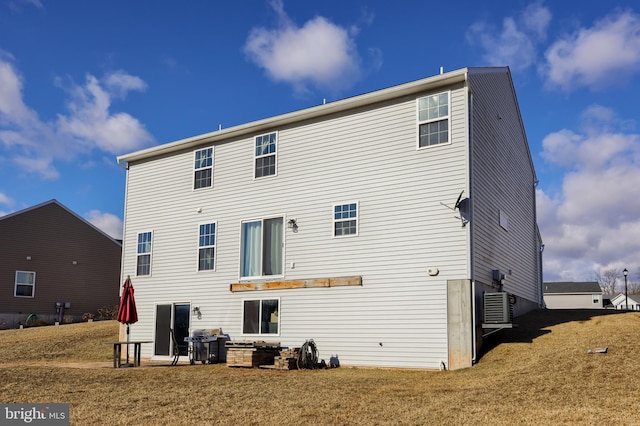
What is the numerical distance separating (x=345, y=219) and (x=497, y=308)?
4.49 meters

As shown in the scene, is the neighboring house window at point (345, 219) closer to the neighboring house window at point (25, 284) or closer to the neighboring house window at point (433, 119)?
the neighboring house window at point (433, 119)

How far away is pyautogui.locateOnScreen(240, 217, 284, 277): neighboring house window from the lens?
16891mm

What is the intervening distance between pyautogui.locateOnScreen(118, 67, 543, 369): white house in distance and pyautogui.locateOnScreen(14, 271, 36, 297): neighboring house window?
513 inches

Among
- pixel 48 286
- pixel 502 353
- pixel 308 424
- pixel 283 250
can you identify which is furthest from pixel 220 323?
pixel 48 286

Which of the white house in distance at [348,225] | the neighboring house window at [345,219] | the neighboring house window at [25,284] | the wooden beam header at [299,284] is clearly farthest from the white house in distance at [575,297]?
the neighboring house window at [345,219]

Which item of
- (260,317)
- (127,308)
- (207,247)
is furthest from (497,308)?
(127,308)

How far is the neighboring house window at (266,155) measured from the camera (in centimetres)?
1739

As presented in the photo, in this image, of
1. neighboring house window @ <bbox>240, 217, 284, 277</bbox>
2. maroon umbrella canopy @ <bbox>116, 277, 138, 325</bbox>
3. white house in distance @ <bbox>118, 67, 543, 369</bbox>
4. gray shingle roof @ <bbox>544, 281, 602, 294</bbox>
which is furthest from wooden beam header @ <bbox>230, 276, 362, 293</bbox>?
gray shingle roof @ <bbox>544, 281, 602, 294</bbox>

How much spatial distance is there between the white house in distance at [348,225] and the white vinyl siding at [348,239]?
39mm

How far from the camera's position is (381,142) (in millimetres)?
15273

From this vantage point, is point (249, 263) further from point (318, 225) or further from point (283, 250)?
point (318, 225)

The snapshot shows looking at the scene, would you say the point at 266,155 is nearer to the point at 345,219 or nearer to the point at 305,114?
the point at 305,114

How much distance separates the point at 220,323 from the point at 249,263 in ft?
6.73

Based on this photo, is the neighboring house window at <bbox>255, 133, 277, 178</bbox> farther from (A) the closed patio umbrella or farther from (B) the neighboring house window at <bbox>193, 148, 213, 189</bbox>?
(A) the closed patio umbrella
